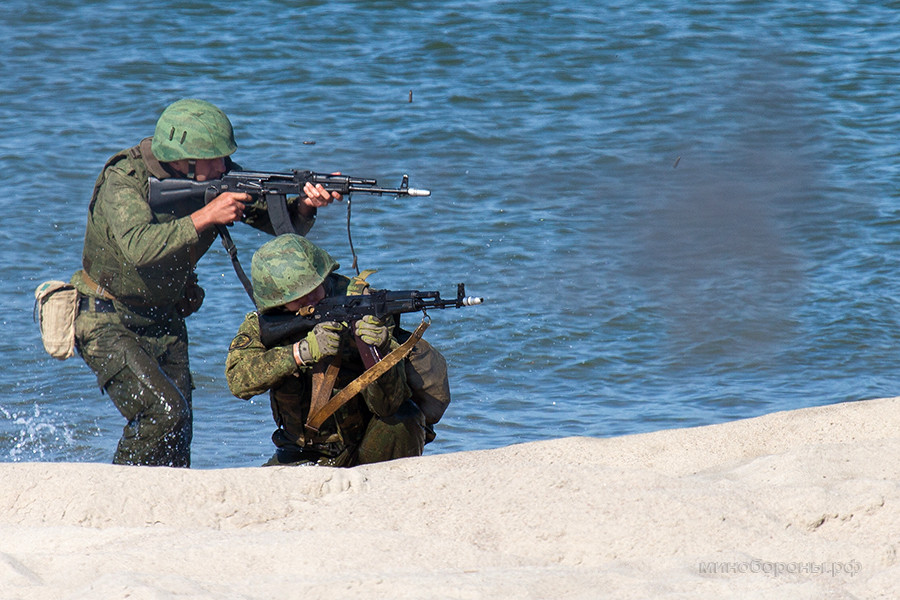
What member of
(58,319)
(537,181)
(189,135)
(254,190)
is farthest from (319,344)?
(537,181)

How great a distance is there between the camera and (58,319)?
4.92 metres

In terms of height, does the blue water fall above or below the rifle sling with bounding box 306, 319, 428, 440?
below

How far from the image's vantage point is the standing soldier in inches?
187

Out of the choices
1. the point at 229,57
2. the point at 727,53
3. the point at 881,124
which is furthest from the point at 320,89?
the point at 881,124

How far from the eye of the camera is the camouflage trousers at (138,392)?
4.76m

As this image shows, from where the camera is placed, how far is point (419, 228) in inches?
352

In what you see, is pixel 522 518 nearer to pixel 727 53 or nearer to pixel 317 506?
pixel 317 506

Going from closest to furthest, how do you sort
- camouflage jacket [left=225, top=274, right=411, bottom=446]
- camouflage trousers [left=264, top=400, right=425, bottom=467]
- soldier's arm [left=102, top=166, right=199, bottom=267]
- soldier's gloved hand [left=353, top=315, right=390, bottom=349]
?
soldier's gloved hand [left=353, top=315, right=390, bottom=349] < camouflage jacket [left=225, top=274, right=411, bottom=446] < camouflage trousers [left=264, top=400, right=425, bottom=467] < soldier's arm [left=102, top=166, right=199, bottom=267]

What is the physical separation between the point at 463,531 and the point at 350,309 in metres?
1.29

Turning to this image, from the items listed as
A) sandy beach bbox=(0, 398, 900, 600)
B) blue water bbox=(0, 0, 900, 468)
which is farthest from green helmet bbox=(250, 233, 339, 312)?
blue water bbox=(0, 0, 900, 468)

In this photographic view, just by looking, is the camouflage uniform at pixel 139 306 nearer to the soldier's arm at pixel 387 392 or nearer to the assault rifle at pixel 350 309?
the assault rifle at pixel 350 309

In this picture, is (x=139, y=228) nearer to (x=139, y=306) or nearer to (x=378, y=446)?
(x=139, y=306)

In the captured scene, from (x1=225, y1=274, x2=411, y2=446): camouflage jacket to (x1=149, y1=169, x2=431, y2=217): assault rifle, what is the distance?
51cm

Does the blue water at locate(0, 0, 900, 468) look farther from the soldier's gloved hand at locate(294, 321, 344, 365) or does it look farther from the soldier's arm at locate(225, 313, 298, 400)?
the soldier's gloved hand at locate(294, 321, 344, 365)
